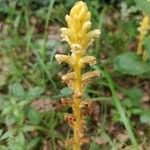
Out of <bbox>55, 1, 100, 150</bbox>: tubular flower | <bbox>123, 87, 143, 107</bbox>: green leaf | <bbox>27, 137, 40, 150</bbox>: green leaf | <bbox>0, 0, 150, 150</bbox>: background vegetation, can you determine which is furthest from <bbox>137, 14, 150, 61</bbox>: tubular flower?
<bbox>55, 1, 100, 150</bbox>: tubular flower

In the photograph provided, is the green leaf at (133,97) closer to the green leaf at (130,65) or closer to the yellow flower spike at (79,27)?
the green leaf at (130,65)

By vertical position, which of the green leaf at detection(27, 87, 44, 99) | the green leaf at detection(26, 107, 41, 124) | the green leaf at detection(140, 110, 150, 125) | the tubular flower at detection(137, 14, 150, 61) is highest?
the tubular flower at detection(137, 14, 150, 61)

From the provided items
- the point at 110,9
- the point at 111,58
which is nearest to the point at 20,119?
the point at 111,58

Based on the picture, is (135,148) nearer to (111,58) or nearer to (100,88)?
(100,88)

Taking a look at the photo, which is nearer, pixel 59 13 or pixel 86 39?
pixel 86 39

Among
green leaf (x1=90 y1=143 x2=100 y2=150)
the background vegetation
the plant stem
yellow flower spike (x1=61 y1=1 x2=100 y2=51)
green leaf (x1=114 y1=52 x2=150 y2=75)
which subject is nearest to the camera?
yellow flower spike (x1=61 y1=1 x2=100 y2=51)

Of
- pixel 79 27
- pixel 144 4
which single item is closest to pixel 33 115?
pixel 144 4

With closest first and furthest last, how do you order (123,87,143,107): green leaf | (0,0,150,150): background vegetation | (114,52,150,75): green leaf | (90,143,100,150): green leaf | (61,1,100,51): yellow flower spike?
(61,1,100,51): yellow flower spike → (90,143,100,150): green leaf → (0,0,150,150): background vegetation → (123,87,143,107): green leaf → (114,52,150,75): green leaf

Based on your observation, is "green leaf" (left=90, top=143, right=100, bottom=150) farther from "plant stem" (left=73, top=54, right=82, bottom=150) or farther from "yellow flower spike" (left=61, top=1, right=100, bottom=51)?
"yellow flower spike" (left=61, top=1, right=100, bottom=51)
